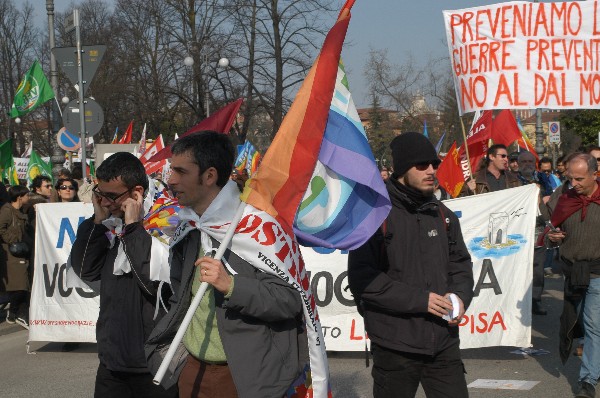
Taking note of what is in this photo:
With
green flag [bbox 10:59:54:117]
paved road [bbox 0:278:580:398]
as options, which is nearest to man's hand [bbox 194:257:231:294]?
paved road [bbox 0:278:580:398]

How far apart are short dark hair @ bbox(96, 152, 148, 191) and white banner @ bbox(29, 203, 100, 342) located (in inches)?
213

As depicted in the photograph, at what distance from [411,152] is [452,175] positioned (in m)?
6.07

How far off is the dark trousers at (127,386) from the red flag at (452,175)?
6.65m

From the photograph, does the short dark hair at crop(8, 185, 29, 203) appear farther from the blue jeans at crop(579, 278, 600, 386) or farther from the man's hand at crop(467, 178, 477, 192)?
the blue jeans at crop(579, 278, 600, 386)

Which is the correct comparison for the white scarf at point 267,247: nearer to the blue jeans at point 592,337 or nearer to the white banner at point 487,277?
the blue jeans at point 592,337

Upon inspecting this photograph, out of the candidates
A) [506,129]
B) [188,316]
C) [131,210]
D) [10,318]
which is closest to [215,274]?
[188,316]

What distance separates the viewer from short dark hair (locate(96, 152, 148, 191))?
4.34m

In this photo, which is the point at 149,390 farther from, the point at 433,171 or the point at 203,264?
the point at 433,171

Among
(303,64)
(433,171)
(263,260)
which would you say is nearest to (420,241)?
(433,171)

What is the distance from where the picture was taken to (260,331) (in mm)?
3340

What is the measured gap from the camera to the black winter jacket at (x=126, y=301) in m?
4.15

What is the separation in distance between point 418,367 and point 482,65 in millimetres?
5084

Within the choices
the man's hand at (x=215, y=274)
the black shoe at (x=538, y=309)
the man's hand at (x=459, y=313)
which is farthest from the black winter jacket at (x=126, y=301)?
Result: the black shoe at (x=538, y=309)

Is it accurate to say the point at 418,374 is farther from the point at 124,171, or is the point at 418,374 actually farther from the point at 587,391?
the point at 587,391
